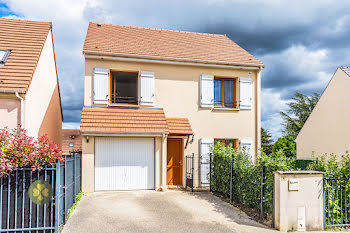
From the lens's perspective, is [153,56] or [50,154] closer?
[50,154]

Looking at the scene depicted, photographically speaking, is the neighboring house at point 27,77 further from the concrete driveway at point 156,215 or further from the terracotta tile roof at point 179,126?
the terracotta tile roof at point 179,126

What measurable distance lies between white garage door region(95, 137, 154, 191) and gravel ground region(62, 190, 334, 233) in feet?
2.61

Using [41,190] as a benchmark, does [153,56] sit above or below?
above

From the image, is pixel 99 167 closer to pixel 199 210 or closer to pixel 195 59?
pixel 199 210

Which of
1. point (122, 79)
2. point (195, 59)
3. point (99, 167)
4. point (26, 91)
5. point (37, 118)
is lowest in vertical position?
point (99, 167)

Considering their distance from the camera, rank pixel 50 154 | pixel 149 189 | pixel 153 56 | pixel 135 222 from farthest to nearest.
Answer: pixel 153 56
pixel 149 189
pixel 135 222
pixel 50 154

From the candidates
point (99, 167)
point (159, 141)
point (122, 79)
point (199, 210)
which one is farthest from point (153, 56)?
point (199, 210)

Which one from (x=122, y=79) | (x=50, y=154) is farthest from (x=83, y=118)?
(x=50, y=154)

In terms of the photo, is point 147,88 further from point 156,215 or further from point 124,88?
point 156,215

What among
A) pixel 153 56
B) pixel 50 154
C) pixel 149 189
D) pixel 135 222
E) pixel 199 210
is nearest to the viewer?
pixel 50 154

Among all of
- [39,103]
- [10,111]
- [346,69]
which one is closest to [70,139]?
[39,103]

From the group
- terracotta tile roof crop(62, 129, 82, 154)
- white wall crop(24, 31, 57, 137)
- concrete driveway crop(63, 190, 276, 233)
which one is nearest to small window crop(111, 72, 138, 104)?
white wall crop(24, 31, 57, 137)

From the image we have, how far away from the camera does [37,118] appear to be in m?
11.3

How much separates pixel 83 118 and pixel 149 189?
4015mm
